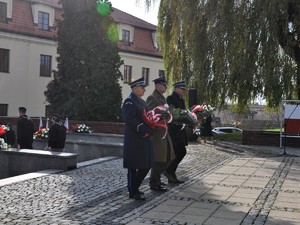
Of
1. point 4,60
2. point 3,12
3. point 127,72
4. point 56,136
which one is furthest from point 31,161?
point 127,72

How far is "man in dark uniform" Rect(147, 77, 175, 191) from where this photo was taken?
8219mm

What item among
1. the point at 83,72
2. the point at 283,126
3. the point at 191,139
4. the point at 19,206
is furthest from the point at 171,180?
the point at 83,72

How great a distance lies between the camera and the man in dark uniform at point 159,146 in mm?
8219

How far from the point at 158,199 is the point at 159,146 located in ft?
3.18

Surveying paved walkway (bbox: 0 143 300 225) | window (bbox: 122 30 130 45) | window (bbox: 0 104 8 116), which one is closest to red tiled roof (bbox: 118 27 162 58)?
window (bbox: 122 30 130 45)

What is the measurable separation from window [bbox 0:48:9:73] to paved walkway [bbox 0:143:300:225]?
23867 mm

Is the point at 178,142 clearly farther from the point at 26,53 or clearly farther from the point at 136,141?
the point at 26,53

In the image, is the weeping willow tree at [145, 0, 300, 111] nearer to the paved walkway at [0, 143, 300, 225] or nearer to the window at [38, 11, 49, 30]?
the paved walkway at [0, 143, 300, 225]

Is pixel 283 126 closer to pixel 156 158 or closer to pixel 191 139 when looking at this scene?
pixel 191 139

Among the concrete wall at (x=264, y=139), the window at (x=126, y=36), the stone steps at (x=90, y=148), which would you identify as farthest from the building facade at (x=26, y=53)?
the concrete wall at (x=264, y=139)

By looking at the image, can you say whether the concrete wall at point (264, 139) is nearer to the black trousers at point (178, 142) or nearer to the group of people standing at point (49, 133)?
the group of people standing at point (49, 133)

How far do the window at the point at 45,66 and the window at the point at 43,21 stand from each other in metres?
2.18

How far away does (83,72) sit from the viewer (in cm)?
2897

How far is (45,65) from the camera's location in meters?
35.9
